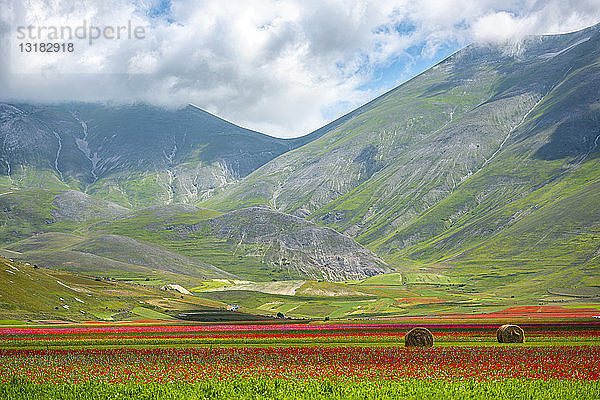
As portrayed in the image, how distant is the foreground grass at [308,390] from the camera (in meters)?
22.7

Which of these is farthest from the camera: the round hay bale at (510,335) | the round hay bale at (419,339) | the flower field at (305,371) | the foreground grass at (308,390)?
the round hay bale at (510,335)

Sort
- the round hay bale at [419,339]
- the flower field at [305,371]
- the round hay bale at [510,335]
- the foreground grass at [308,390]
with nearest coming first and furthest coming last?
the foreground grass at [308,390], the flower field at [305,371], the round hay bale at [419,339], the round hay bale at [510,335]

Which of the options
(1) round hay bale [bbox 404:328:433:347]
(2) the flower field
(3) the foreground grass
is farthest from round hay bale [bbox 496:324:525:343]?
(3) the foreground grass

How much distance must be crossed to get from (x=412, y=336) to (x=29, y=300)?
84802 millimetres

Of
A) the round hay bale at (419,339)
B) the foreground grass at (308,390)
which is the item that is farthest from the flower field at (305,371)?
the round hay bale at (419,339)

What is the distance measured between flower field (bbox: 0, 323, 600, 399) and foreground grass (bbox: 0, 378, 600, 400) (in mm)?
50

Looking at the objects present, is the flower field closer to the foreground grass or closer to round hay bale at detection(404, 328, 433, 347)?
the foreground grass

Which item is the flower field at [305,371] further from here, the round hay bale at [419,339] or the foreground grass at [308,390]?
the round hay bale at [419,339]

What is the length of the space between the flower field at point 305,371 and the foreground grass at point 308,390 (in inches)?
2.0

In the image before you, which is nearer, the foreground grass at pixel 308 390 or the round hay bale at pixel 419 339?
the foreground grass at pixel 308 390

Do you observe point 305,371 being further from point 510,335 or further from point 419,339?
point 510,335

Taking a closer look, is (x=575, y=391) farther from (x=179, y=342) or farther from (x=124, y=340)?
(x=124, y=340)

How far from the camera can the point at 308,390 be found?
23312 millimetres

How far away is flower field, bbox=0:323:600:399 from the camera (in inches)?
925
